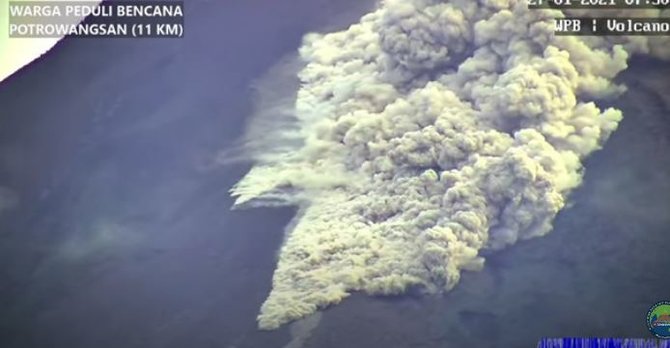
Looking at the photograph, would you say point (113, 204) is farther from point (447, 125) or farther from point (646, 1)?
point (646, 1)

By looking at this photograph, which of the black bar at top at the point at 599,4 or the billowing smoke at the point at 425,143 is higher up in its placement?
the black bar at top at the point at 599,4

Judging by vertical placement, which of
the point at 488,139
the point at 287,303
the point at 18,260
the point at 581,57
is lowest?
the point at 287,303

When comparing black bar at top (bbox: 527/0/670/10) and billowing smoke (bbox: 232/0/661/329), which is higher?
black bar at top (bbox: 527/0/670/10)

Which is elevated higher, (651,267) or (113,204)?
(113,204)

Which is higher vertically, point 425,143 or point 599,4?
point 599,4

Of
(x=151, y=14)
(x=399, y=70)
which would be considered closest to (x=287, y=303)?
(x=399, y=70)

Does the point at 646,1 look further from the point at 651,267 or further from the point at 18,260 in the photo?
the point at 18,260
